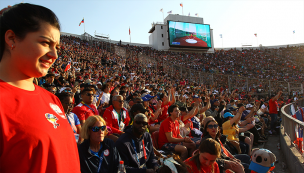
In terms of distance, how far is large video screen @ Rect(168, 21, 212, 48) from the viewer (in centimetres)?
3734

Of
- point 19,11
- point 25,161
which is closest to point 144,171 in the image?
point 25,161

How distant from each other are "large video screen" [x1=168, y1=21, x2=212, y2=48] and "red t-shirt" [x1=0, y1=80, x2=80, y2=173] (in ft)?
120

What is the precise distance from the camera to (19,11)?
0.97m

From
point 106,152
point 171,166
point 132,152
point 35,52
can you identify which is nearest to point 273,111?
point 132,152

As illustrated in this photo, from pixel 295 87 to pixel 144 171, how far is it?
1922cm

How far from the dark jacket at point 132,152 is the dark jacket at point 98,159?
31cm

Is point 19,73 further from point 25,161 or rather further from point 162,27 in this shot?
point 162,27

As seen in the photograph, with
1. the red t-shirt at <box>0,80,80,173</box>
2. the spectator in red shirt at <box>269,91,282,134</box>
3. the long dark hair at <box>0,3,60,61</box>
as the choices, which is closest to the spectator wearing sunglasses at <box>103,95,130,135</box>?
the red t-shirt at <box>0,80,80,173</box>

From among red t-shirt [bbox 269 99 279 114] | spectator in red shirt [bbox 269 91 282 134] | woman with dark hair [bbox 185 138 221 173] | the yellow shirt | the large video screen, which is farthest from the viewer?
the large video screen

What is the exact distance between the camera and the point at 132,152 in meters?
3.16

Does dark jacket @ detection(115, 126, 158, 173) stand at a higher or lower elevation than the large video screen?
lower

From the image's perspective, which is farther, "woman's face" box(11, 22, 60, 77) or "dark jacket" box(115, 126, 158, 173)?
"dark jacket" box(115, 126, 158, 173)

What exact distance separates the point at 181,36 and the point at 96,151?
1473 inches

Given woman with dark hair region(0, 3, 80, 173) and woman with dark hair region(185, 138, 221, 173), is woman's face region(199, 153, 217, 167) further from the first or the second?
woman with dark hair region(0, 3, 80, 173)
